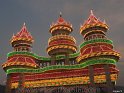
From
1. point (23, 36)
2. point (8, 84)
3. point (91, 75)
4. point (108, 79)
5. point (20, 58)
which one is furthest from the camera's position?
point (23, 36)

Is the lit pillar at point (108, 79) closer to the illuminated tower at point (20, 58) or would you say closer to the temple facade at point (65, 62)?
the temple facade at point (65, 62)

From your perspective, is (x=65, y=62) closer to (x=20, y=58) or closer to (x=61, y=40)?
(x=61, y=40)

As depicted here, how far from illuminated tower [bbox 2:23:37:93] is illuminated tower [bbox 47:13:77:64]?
632cm

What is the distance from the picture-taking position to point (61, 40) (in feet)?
201

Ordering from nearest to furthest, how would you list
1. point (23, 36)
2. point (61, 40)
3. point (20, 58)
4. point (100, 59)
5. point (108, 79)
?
point (108, 79), point (100, 59), point (20, 58), point (61, 40), point (23, 36)

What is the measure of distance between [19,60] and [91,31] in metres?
19.8

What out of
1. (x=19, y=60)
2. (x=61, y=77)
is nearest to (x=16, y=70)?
(x=19, y=60)

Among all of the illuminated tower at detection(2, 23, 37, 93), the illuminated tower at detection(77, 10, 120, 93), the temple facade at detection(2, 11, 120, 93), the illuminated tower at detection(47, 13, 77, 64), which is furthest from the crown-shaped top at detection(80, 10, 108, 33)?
the illuminated tower at detection(2, 23, 37, 93)

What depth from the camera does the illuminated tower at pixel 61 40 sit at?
60.6 metres

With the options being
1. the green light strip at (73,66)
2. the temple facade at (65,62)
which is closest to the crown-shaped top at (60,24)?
the temple facade at (65,62)

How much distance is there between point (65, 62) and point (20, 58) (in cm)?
1229

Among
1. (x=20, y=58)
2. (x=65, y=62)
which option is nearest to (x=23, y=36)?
(x=20, y=58)

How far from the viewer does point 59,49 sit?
2391 inches

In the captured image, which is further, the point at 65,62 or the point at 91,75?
the point at 65,62
